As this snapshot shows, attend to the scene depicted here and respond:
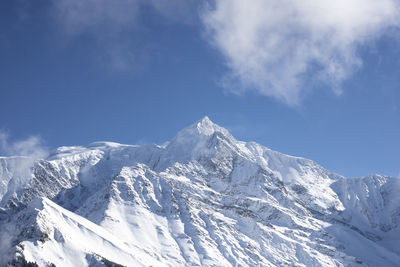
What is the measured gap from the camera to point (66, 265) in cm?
19862

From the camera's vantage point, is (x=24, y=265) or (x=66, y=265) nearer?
(x=24, y=265)

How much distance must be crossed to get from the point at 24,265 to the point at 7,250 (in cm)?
1522

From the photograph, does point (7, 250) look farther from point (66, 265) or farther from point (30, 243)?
point (66, 265)

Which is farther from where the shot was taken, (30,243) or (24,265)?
(30,243)

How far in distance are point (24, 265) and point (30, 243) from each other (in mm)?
16350

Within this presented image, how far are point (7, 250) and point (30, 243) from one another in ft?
29.0

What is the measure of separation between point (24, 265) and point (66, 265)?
63.1 ft

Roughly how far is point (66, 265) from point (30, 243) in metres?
16.8

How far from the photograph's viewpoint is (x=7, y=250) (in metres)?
194

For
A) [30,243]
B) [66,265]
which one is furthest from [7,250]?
[66,265]

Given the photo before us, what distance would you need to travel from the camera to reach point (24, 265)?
18362 cm
